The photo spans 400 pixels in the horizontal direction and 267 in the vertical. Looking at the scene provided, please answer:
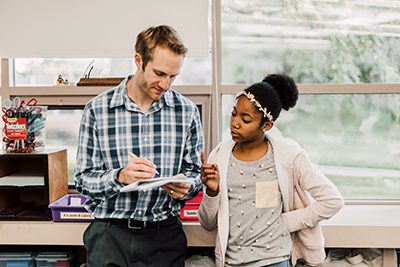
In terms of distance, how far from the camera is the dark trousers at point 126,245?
1.56 m

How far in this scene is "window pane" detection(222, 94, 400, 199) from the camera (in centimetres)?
246

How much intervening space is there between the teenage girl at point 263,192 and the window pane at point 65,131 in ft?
3.32

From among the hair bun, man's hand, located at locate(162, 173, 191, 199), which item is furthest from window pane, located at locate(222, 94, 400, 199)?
man's hand, located at locate(162, 173, 191, 199)

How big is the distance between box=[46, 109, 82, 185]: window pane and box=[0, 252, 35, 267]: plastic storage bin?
46cm

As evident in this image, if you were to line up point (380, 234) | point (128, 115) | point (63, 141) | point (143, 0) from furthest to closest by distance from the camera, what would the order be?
point (63, 141) < point (143, 0) < point (380, 234) < point (128, 115)

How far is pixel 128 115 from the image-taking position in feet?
5.16

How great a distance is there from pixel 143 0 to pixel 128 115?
95cm

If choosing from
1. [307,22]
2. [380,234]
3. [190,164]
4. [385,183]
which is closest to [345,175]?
[385,183]

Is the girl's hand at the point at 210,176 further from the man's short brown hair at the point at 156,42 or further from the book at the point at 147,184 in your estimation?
the man's short brown hair at the point at 156,42

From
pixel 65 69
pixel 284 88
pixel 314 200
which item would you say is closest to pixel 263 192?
pixel 314 200

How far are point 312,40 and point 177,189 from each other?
134 cm

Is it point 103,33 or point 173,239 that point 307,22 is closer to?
point 103,33

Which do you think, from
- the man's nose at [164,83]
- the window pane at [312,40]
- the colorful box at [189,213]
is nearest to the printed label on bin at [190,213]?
the colorful box at [189,213]

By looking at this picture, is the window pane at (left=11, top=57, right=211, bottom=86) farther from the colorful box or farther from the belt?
the belt
